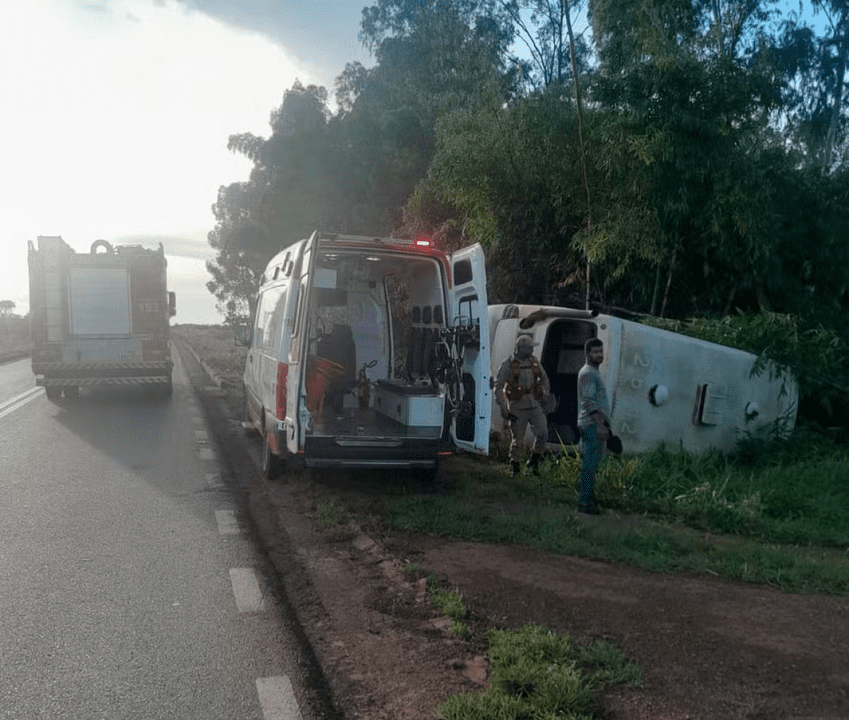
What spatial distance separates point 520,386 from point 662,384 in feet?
5.91

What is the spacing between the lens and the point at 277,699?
380 cm

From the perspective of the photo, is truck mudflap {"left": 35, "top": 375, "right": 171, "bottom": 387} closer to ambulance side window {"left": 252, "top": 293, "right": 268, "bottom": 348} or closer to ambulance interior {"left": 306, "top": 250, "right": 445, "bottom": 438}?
ambulance side window {"left": 252, "top": 293, "right": 268, "bottom": 348}

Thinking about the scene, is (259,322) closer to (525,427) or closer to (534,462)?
(525,427)

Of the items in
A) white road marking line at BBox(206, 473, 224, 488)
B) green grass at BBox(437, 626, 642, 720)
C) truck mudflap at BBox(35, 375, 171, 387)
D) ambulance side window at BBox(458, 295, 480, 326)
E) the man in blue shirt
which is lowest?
white road marking line at BBox(206, 473, 224, 488)

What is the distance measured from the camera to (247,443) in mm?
11711

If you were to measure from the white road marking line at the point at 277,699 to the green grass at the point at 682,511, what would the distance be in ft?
9.25

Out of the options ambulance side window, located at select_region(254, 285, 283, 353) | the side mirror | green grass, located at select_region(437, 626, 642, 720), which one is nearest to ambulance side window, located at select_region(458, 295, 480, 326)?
ambulance side window, located at select_region(254, 285, 283, 353)

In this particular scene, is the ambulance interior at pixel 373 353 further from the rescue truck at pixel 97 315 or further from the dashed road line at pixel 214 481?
the rescue truck at pixel 97 315

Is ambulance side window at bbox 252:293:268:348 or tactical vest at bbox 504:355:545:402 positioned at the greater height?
ambulance side window at bbox 252:293:268:348

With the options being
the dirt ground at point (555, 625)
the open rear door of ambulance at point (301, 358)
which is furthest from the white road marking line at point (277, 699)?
the open rear door of ambulance at point (301, 358)

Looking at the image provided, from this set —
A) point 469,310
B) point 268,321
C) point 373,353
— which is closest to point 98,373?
point 268,321

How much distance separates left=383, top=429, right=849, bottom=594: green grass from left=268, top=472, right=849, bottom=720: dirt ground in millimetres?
286

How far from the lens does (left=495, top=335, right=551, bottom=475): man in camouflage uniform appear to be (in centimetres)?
918

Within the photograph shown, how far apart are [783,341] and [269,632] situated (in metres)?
8.49
